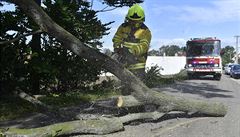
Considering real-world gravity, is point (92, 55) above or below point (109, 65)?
above

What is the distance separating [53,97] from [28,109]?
2244 millimetres

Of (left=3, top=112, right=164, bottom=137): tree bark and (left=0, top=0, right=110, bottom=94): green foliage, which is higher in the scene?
(left=0, top=0, right=110, bottom=94): green foliage

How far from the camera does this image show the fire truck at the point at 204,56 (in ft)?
96.6

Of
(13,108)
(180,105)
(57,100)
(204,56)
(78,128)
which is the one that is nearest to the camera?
(78,128)

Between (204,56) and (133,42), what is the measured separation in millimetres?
20017

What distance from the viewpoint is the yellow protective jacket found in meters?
10.4

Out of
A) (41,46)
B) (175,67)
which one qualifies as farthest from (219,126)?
(175,67)

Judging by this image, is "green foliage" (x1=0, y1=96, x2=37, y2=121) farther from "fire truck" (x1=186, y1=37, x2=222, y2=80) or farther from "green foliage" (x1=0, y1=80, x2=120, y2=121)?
"fire truck" (x1=186, y1=37, x2=222, y2=80)

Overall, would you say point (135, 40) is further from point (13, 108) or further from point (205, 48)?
point (205, 48)

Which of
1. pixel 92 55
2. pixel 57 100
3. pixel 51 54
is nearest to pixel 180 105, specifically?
pixel 92 55

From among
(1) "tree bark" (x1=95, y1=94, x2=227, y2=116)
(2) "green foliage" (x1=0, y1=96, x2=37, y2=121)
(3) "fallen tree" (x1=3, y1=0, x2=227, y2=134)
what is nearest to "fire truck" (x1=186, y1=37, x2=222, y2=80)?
(2) "green foliage" (x1=0, y1=96, x2=37, y2=121)

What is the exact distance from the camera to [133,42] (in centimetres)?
1047

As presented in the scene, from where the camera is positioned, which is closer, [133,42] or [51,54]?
[133,42]

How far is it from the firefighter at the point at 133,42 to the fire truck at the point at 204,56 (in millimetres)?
19461
